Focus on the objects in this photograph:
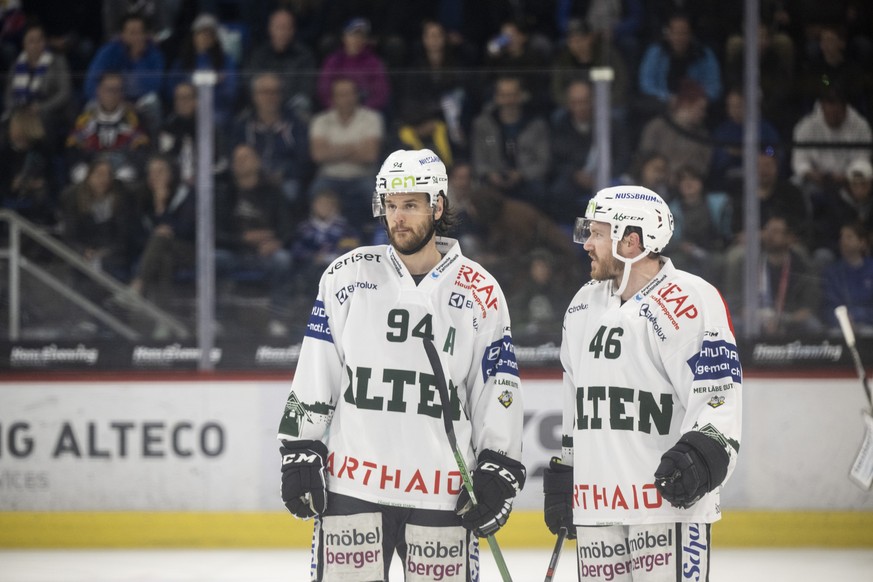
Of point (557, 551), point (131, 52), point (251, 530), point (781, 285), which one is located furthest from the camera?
point (131, 52)

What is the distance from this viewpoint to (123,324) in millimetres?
6617

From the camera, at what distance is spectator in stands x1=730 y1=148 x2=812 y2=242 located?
21.5 feet

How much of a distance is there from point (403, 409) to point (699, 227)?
3.49 meters

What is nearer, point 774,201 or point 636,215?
point 636,215

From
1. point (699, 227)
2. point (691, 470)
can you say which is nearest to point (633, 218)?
point (691, 470)

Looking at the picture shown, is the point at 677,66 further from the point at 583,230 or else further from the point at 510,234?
the point at 583,230

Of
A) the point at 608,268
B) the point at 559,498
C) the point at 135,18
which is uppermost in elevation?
the point at 135,18

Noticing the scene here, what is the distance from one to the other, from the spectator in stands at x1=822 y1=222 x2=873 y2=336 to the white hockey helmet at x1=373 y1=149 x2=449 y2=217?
3608 millimetres

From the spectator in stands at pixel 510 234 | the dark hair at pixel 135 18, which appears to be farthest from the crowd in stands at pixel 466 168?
the dark hair at pixel 135 18

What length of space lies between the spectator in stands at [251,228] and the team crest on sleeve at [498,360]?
3240 millimetres

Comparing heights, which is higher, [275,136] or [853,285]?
[275,136]

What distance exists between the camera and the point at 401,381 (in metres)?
3.36

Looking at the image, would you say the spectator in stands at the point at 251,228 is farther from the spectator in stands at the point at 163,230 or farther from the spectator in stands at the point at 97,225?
the spectator in stands at the point at 97,225

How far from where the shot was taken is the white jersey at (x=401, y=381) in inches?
132
